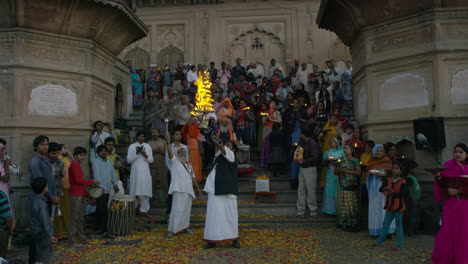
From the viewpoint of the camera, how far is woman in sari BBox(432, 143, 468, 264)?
4.66 metres

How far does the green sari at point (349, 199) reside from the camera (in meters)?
7.32

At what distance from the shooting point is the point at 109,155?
8164 mm

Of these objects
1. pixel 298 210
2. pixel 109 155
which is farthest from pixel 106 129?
pixel 298 210

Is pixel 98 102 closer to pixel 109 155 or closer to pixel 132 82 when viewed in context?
pixel 109 155

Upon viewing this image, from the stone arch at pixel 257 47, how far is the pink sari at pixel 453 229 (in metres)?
15.9

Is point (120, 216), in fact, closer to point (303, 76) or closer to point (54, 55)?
point (54, 55)

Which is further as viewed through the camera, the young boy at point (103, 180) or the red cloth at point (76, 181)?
the young boy at point (103, 180)

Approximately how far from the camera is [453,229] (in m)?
4.77

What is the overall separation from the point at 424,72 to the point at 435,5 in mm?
1247

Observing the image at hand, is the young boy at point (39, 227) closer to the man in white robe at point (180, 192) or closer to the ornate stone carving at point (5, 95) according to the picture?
the man in white robe at point (180, 192)

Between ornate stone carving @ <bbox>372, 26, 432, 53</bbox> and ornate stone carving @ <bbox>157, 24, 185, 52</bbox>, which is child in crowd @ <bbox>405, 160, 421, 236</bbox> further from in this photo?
ornate stone carving @ <bbox>157, 24, 185, 52</bbox>

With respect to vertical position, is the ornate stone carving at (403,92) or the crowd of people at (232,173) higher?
the ornate stone carving at (403,92)

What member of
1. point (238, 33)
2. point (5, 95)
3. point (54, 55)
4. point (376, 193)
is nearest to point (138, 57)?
point (238, 33)

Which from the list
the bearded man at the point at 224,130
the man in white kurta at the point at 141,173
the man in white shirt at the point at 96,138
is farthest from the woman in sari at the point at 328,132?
the man in white shirt at the point at 96,138
